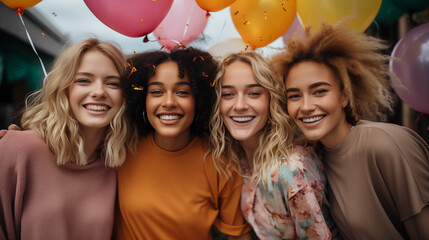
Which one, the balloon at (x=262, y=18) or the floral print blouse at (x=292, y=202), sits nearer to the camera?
the floral print blouse at (x=292, y=202)

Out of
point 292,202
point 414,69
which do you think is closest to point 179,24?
point 292,202

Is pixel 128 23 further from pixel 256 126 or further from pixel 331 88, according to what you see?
pixel 331 88

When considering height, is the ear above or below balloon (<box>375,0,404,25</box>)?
below

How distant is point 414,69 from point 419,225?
4.08 ft

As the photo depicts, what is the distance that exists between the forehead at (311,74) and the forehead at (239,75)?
0.29m

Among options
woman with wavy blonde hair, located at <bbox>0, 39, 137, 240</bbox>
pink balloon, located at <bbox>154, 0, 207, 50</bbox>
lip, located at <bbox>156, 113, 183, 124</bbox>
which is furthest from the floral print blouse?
pink balloon, located at <bbox>154, 0, 207, 50</bbox>

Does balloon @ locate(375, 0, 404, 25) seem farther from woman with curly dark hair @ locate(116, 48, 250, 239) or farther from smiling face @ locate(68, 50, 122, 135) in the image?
smiling face @ locate(68, 50, 122, 135)

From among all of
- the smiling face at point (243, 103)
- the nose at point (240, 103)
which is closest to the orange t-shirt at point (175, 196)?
the smiling face at point (243, 103)

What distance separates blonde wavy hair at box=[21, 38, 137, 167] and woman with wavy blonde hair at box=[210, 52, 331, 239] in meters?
0.68

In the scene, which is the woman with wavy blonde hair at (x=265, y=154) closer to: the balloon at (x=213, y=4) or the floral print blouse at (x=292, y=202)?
the floral print blouse at (x=292, y=202)

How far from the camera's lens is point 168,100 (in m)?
1.86

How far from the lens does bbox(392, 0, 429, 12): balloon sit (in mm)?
2525

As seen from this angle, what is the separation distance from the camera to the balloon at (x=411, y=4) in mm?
2525

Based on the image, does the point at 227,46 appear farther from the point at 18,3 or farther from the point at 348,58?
the point at 18,3
